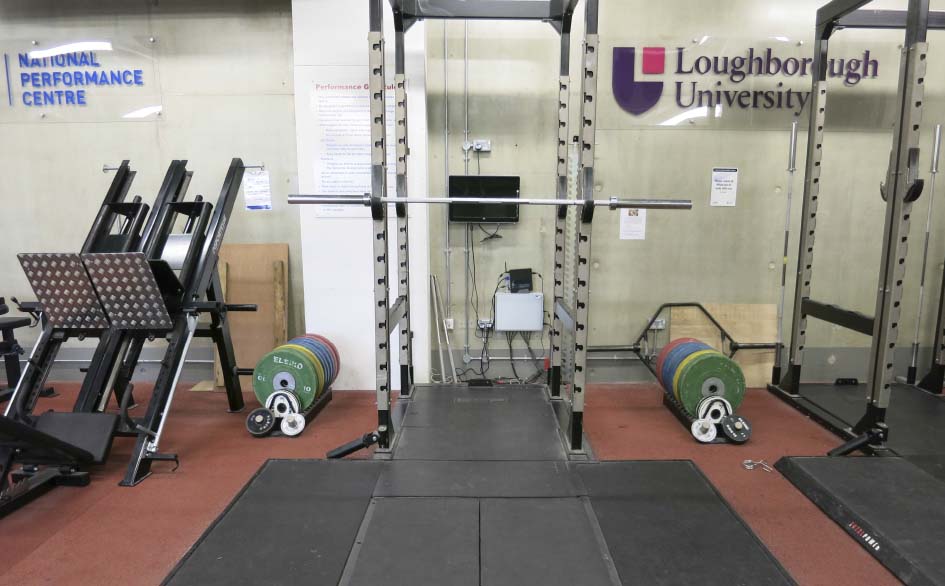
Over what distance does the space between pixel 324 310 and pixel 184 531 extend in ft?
6.58

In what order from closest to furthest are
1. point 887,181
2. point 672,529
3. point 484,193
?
point 672,529
point 887,181
point 484,193

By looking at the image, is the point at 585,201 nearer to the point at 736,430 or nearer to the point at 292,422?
the point at 736,430

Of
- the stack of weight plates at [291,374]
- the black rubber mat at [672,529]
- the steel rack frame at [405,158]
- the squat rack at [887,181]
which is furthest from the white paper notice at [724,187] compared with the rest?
the stack of weight plates at [291,374]

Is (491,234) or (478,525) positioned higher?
(491,234)

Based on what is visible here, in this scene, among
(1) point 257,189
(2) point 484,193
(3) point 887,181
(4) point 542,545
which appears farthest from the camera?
(1) point 257,189

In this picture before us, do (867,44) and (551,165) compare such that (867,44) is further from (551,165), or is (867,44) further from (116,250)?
(116,250)

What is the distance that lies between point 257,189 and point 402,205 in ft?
5.61

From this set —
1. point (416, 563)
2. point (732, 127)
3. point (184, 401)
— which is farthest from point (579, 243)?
point (184, 401)

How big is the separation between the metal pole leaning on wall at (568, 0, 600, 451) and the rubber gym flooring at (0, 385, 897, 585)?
14.7 inches

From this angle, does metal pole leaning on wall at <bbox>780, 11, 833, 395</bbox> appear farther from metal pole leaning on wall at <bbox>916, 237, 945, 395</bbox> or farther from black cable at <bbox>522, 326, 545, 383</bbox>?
black cable at <bbox>522, 326, 545, 383</bbox>

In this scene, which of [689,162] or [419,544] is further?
[689,162]

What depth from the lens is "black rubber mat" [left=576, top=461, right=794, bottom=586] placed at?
1.88 metres

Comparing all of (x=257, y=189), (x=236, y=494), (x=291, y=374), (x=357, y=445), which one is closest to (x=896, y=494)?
(x=357, y=445)

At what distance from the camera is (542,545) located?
6.66ft
